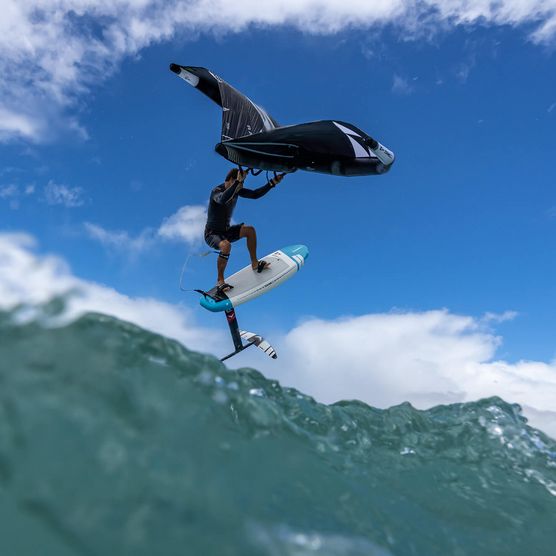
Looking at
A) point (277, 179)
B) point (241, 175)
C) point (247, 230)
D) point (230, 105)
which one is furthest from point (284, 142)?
point (247, 230)

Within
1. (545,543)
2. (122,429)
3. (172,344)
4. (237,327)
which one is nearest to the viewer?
(122,429)

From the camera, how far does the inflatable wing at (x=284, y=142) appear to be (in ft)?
30.1

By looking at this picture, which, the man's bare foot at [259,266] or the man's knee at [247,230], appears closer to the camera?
the man's knee at [247,230]

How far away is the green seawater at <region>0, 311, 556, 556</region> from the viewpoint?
3.04 metres

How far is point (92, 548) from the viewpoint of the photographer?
290cm

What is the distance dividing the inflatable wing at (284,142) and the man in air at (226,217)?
0.78 meters

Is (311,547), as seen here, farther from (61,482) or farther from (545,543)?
(545,543)

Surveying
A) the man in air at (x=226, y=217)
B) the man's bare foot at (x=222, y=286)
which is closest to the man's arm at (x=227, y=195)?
the man in air at (x=226, y=217)

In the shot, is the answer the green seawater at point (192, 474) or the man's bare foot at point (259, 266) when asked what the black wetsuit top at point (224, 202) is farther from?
the green seawater at point (192, 474)

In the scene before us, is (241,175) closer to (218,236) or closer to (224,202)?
(224,202)

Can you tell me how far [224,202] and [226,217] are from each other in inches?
15.7

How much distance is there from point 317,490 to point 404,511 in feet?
3.91

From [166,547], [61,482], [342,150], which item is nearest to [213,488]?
[166,547]

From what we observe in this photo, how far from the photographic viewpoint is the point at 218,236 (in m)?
10.6
